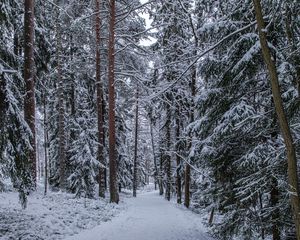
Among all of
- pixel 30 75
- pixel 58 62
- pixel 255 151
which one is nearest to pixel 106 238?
pixel 255 151

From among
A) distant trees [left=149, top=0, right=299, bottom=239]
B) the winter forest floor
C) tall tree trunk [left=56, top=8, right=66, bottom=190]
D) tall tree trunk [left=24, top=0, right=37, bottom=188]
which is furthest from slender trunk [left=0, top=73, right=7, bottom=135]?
tall tree trunk [left=56, top=8, right=66, bottom=190]

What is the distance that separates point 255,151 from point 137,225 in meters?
5.59

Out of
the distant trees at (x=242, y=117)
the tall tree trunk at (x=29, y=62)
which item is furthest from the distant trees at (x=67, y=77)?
the distant trees at (x=242, y=117)

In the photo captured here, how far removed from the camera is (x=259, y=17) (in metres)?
5.48

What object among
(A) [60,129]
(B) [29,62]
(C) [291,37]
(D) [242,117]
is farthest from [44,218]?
(A) [60,129]

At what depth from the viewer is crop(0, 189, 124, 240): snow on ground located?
328 inches

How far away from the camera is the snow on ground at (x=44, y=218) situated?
834 cm

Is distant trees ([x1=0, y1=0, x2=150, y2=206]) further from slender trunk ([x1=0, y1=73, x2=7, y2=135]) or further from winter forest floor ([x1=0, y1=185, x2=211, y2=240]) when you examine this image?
winter forest floor ([x1=0, y1=185, x2=211, y2=240])

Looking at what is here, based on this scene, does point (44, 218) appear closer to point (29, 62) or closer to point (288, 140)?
point (29, 62)

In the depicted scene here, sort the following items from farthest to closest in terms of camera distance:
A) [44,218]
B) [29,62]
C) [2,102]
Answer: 1. [29,62]
2. [44,218]
3. [2,102]

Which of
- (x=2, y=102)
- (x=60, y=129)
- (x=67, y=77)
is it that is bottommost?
(x=60, y=129)

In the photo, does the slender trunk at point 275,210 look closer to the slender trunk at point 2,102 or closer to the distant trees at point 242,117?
the distant trees at point 242,117

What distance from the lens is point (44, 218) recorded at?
991 cm

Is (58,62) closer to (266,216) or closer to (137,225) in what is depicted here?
(137,225)
